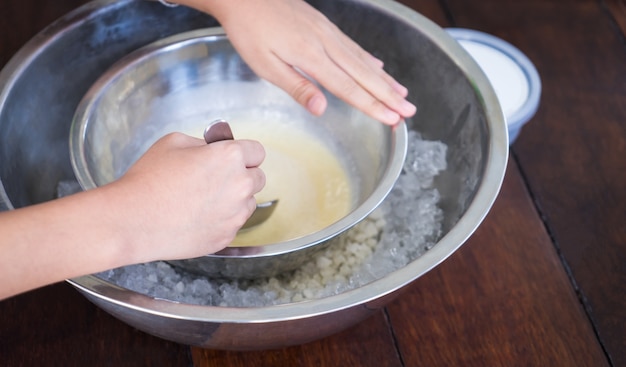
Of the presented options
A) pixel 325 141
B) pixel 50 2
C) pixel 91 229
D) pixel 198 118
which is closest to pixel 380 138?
pixel 325 141

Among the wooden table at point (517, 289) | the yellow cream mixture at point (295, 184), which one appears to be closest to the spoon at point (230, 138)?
the yellow cream mixture at point (295, 184)

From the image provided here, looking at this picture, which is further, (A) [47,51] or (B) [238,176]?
(A) [47,51]

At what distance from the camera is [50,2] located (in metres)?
0.83

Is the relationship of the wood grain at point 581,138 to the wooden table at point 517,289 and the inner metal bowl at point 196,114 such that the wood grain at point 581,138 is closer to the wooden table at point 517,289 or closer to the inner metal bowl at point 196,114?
the wooden table at point 517,289

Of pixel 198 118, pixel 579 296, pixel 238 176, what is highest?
pixel 238 176

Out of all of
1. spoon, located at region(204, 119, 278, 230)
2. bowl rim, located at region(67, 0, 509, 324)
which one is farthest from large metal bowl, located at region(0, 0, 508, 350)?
spoon, located at region(204, 119, 278, 230)

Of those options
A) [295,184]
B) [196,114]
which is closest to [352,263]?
[295,184]

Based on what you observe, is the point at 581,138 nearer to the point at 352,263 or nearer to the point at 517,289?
the point at 517,289

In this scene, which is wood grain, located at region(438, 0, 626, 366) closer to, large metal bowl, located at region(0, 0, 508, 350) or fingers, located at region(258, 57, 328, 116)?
large metal bowl, located at region(0, 0, 508, 350)

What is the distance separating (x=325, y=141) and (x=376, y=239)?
14 centimetres

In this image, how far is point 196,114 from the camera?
2.41ft

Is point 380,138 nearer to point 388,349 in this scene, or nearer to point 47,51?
point 388,349

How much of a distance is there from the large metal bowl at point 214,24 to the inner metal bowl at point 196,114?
5cm

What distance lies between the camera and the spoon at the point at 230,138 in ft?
1.76
